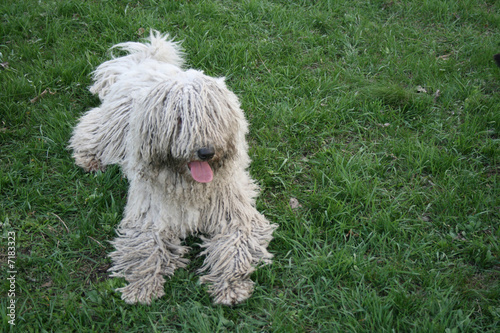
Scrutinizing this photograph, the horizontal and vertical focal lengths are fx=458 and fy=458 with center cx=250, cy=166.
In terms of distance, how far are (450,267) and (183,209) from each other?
1.82 metres

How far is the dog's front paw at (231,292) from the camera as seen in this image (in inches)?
111

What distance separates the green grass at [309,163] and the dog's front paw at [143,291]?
6cm

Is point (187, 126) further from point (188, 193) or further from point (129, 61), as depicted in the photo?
point (129, 61)

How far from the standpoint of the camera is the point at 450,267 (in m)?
3.05

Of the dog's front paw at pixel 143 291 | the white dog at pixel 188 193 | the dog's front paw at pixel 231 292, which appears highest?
the white dog at pixel 188 193

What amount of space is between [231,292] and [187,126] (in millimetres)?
1061

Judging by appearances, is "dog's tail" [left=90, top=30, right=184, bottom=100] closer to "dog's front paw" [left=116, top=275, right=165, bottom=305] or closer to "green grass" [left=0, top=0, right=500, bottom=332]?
"green grass" [left=0, top=0, right=500, bottom=332]

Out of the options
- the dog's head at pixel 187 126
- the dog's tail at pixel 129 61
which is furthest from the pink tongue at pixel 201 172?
the dog's tail at pixel 129 61

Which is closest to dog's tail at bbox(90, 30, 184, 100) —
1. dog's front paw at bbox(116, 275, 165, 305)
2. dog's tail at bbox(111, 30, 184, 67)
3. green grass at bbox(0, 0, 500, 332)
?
dog's tail at bbox(111, 30, 184, 67)

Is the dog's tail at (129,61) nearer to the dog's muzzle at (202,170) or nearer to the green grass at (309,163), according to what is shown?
the green grass at (309,163)

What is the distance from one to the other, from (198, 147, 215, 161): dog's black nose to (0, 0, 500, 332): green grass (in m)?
0.82

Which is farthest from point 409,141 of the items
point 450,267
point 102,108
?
point 102,108

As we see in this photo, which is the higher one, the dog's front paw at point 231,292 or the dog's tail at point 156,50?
the dog's tail at point 156,50

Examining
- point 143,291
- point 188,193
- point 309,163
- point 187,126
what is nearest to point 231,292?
point 143,291
